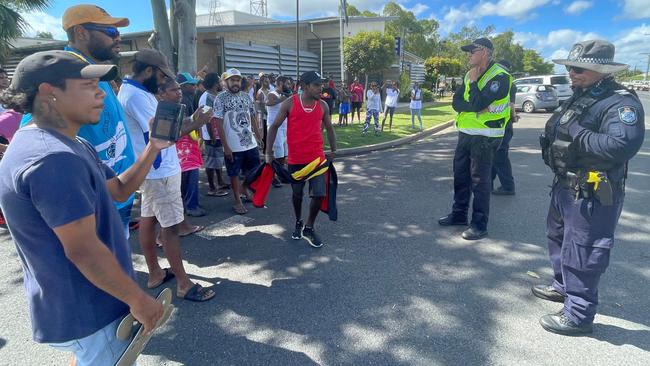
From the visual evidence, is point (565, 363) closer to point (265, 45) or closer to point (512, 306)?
point (512, 306)

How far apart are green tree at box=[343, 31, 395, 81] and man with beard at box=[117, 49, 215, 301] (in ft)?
66.8

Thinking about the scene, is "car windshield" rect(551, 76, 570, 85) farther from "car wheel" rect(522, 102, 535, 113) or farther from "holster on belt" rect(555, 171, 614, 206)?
"holster on belt" rect(555, 171, 614, 206)

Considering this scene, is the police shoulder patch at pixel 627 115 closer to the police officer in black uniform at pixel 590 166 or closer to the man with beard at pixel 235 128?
the police officer in black uniform at pixel 590 166

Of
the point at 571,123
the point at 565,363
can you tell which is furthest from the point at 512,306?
the point at 571,123

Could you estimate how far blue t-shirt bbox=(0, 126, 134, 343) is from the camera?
115cm

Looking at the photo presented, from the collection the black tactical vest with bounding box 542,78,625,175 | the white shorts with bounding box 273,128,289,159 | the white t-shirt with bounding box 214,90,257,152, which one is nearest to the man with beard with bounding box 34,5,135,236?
the white t-shirt with bounding box 214,90,257,152

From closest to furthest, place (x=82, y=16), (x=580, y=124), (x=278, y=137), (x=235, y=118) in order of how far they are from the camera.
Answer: (x=82, y=16) → (x=580, y=124) → (x=235, y=118) → (x=278, y=137)

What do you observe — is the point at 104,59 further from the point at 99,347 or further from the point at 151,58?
the point at 99,347

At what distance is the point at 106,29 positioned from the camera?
2.47 metres

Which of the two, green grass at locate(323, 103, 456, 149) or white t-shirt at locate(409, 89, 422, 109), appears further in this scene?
white t-shirt at locate(409, 89, 422, 109)

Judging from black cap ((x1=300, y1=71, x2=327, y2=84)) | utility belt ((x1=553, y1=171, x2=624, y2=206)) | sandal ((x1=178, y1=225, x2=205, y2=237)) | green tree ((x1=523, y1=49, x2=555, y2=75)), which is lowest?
sandal ((x1=178, y1=225, x2=205, y2=237))

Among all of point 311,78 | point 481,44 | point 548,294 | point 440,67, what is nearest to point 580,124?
point 548,294

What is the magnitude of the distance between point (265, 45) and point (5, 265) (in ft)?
53.6

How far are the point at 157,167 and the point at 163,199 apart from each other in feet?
0.85
